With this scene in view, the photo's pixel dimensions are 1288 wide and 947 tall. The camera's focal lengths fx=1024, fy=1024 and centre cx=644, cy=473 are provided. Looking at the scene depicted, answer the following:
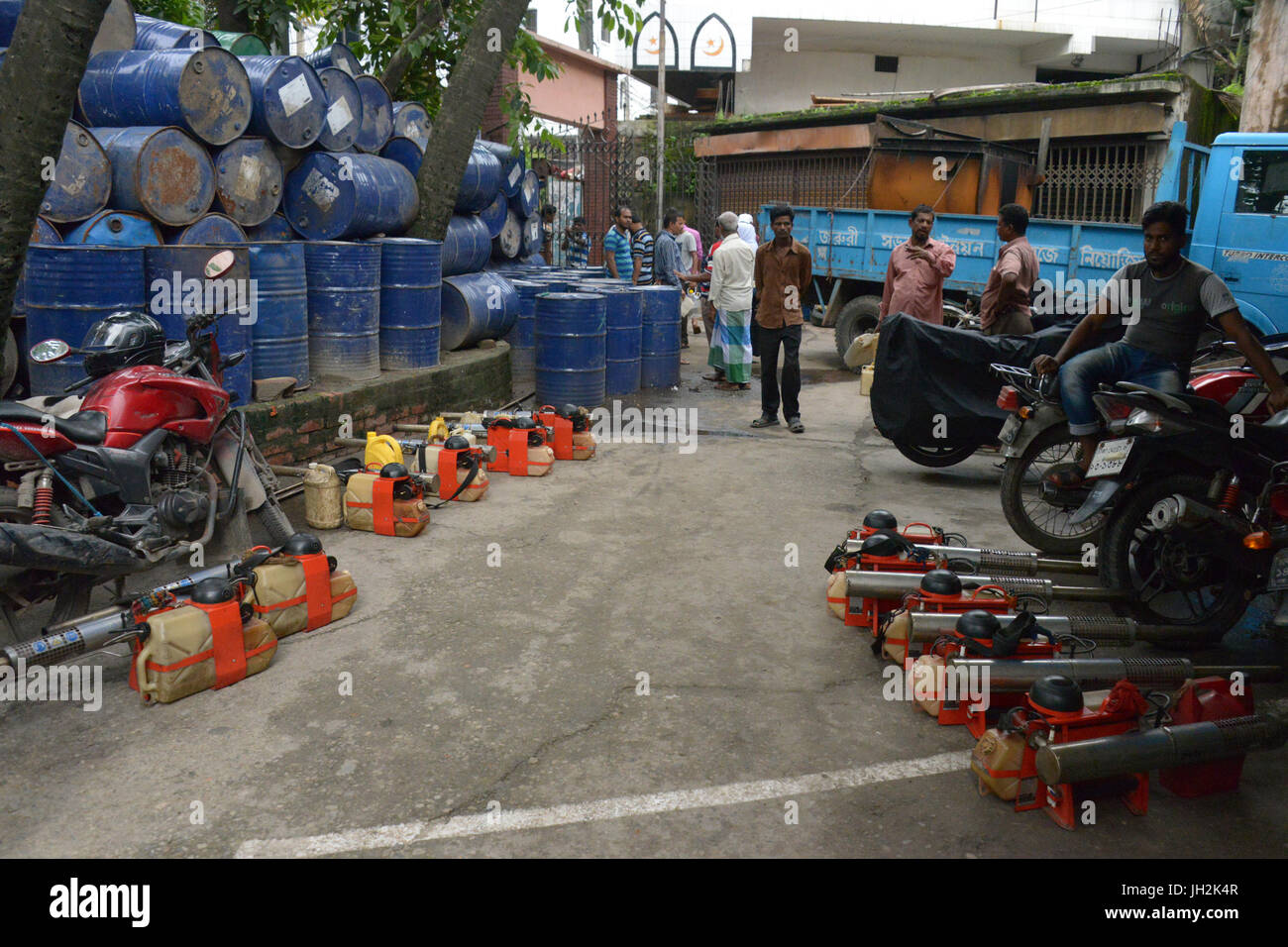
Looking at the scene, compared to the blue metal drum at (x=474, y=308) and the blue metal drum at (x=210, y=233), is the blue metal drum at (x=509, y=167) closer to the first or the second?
the blue metal drum at (x=474, y=308)

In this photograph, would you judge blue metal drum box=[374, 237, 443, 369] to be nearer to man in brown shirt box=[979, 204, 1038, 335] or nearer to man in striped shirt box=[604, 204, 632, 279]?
man in brown shirt box=[979, 204, 1038, 335]

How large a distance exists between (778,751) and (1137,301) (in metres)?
3.01

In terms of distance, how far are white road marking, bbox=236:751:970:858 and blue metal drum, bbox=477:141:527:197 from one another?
921 centimetres

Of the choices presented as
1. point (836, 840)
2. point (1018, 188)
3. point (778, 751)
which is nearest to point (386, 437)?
point (778, 751)

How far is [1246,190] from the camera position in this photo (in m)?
8.27

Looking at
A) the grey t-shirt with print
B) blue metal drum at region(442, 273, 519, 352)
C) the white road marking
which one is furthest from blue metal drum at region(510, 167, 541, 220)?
the white road marking

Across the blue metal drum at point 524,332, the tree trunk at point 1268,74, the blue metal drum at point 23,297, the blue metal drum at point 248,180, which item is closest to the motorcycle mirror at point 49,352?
the blue metal drum at point 23,297

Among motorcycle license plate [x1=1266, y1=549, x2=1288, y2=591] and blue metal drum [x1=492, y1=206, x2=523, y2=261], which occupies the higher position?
blue metal drum [x1=492, y1=206, x2=523, y2=261]

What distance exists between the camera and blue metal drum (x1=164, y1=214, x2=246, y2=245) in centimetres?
676

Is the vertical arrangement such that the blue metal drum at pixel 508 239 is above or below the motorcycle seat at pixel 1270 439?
above

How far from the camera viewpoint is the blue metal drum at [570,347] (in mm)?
8758

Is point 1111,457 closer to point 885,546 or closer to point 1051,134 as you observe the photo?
point 885,546

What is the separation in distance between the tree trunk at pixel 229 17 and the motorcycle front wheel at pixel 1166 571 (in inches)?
407
